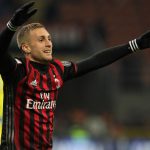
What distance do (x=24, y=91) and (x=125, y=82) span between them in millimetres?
11531

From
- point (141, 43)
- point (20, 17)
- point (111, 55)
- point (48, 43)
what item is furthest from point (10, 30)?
point (141, 43)

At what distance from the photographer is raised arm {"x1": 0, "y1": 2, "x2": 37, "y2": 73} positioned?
14.8 feet

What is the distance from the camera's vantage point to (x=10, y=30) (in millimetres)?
4590

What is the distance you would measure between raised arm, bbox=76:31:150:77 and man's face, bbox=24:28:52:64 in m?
0.40

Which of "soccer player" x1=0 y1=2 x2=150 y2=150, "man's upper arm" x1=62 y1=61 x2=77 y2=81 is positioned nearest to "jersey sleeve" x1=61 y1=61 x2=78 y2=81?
"man's upper arm" x1=62 y1=61 x2=77 y2=81

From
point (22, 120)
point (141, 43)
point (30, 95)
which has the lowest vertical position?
point (22, 120)

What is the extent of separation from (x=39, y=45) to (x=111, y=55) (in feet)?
2.34

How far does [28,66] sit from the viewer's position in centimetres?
505

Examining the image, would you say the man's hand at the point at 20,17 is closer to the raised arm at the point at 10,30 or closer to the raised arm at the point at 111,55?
the raised arm at the point at 10,30

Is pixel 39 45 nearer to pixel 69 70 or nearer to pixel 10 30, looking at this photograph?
pixel 69 70

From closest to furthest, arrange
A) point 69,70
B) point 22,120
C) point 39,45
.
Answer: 1. point 22,120
2. point 39,45
3. point 69,70

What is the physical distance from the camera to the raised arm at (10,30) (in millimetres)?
4504

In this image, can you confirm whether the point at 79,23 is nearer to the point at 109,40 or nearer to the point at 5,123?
the point at 109,40

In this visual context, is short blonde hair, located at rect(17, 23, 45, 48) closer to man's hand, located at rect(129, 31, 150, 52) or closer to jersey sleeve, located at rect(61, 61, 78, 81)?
jersey sleeve, located at rect(61, 61, 78, 81)
